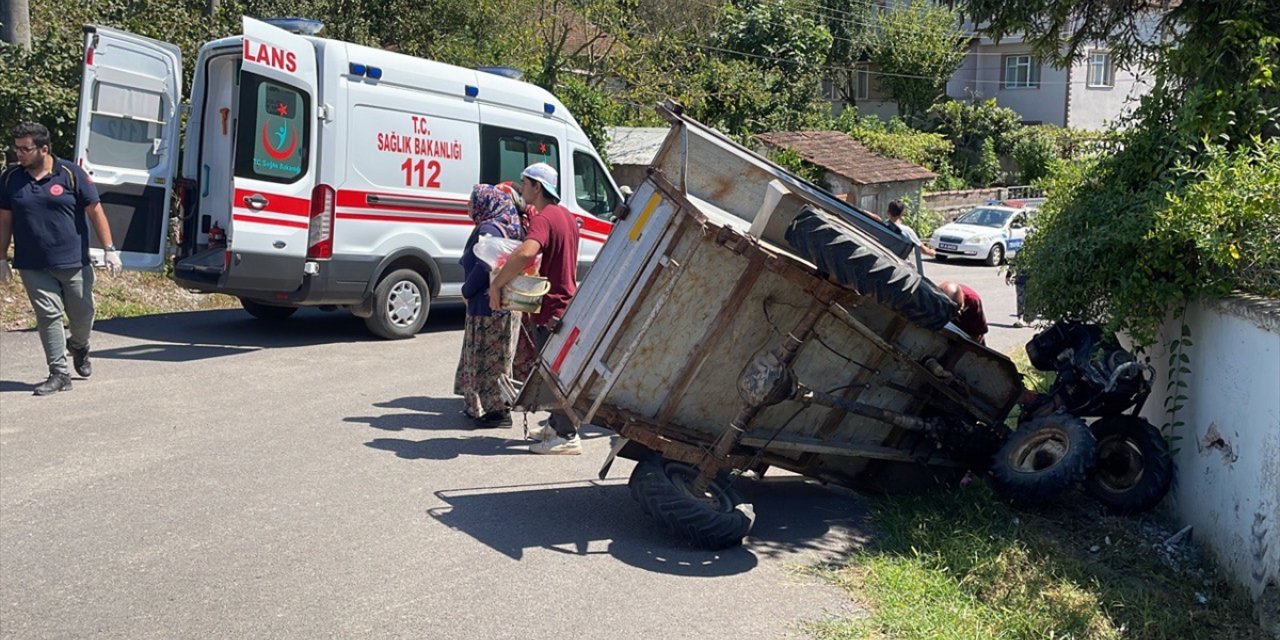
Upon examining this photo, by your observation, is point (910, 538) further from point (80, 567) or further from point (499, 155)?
point (499, 155)

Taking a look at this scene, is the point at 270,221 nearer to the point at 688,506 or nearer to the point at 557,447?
the point at 557,447

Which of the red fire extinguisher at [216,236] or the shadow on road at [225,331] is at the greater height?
the red fire extinguisher at [216,236]

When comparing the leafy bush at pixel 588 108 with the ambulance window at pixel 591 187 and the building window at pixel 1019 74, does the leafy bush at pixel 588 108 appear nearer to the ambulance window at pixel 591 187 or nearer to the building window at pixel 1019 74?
the ambulance window at pixel 591 187

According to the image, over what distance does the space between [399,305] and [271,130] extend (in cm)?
215

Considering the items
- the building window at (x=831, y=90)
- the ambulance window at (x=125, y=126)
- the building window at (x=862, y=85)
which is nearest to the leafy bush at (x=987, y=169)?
the building window at (x=862, y=85)

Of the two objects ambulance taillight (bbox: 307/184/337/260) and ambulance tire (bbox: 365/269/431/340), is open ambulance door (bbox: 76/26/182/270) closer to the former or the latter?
ambulance taillight (bbox: 307/184/337/260)

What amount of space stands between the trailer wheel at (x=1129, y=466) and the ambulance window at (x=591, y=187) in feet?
24.5

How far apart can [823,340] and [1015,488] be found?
1.32m

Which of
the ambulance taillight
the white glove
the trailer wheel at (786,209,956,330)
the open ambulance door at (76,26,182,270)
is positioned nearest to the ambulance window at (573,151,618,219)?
the ambulance taillight

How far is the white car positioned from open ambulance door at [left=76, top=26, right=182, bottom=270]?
1951 cm

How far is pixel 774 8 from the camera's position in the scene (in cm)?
3612

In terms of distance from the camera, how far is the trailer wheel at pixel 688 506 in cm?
534

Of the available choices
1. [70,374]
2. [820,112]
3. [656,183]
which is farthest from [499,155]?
[820,112]

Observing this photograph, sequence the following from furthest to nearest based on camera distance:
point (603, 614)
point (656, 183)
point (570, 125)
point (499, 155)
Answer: point (570, 125) < point (499, 155) < point (656, 183) < point (603, 614)
